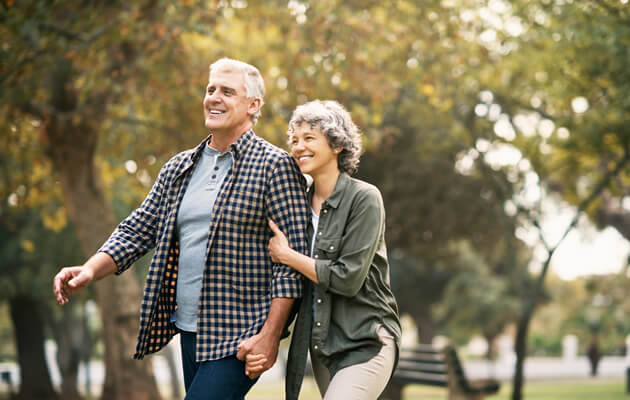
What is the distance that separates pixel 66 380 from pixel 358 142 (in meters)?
21.4

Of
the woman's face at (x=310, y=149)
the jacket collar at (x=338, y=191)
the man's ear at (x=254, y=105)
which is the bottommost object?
the jacket collar at (x=338, y=191)

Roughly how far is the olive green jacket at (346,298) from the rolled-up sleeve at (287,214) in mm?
115

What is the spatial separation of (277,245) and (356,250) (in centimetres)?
34

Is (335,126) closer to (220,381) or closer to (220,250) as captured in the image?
(220,250)

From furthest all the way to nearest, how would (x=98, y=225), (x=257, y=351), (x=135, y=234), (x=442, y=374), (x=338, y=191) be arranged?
1. (x=98, y=225)
2. (x=442, y=374)
3. (x=135, y=234)
4. (x=338, y=191)
5. (x=257, y=351)

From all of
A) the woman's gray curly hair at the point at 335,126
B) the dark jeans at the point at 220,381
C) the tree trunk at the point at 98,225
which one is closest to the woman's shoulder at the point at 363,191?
the woman's gray curly hair at the point at 335,126

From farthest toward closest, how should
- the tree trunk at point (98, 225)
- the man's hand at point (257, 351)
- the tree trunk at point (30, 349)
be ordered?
the tree trunk at point (30, 349) → the tree trunk at point (98, 225) → the man's hand at point (257, 351)

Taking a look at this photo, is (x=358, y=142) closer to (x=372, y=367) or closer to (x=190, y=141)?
(x=372, y=367)

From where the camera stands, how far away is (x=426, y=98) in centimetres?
1619

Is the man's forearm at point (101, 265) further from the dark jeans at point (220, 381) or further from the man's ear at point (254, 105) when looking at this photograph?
the man's ear at point (254, 105)

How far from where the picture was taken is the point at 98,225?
12.0 meters

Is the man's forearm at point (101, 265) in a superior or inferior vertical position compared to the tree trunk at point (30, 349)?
superior

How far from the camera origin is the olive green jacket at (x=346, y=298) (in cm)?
336

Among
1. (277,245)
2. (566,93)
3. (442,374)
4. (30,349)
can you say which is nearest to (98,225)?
(442,374)
